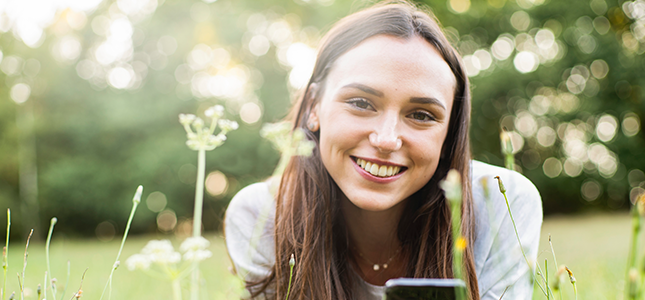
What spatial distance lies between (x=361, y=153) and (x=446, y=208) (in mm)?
573

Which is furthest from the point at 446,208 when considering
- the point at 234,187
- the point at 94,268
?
the point at 234,187

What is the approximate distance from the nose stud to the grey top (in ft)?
1.20

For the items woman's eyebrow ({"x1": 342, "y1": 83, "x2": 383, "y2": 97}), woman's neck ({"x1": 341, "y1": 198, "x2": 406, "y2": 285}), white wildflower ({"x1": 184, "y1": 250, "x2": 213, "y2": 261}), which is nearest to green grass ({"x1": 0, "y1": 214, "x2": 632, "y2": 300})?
white wildflower ({"x1": 184, "y1": 250, "x2": 213, "y2": 261})

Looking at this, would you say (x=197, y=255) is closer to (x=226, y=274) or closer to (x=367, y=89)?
(x=367, y=89)

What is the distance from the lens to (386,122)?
1.91 m

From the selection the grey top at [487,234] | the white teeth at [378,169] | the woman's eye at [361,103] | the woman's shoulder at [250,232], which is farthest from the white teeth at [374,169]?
the woman's shoulder at [250,232]

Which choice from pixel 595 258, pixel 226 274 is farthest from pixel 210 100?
pixel 595 258

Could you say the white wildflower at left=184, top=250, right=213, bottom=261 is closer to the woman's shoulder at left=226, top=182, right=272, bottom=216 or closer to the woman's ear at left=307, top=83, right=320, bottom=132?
the woman's ear at left=307, top=83, right=320, bottom=132

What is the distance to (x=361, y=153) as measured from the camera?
6.38 ft

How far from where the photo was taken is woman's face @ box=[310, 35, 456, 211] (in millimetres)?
1912

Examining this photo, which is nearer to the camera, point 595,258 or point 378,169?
point 378,169

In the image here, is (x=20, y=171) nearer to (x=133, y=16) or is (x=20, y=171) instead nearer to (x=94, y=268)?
(x=133, y=16)

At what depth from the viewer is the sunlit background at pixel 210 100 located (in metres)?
A: 13.2

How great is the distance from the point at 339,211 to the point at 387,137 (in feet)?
2.24
